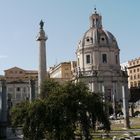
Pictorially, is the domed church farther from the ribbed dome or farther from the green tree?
the green tree

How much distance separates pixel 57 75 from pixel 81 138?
108399mm

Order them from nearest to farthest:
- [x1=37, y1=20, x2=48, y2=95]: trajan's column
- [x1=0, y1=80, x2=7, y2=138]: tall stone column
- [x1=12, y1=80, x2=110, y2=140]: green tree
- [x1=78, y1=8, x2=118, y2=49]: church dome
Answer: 1. [x1=12, y1=80, x2=110, y2=140]: green tree
2. [x1=0, y1=80, x2=7, y2=138]: tall stone column
3. [x1=37, y1=20, x2=48, y2=95]: trajan's column
4. [x1=78, y1=8, x2=118, y2=49]: church dome

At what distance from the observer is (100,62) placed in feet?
350

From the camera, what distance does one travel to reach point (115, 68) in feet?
350

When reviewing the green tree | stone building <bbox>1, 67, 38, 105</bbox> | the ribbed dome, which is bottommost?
the green tree

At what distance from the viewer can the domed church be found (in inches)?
4102

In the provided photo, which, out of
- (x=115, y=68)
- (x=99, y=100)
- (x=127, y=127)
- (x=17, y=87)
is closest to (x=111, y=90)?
(x=115, y=68)

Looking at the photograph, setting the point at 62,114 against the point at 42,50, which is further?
the point at 42,50

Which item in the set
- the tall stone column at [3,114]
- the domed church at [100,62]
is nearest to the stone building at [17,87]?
the domed church at [100,62]

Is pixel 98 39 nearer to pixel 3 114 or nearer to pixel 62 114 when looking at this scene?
pixel 3 114

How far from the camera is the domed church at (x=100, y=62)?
104188mm

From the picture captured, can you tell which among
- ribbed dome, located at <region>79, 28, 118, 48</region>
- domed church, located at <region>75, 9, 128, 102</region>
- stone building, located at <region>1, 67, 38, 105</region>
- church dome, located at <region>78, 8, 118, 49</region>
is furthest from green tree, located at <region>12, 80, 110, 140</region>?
stone building, located at <region>1, 67, 38, 105</region>

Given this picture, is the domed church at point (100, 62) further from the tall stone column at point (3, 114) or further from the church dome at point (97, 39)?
the tall stone column at point (3, 114)

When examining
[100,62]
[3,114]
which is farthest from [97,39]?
[3,114]
